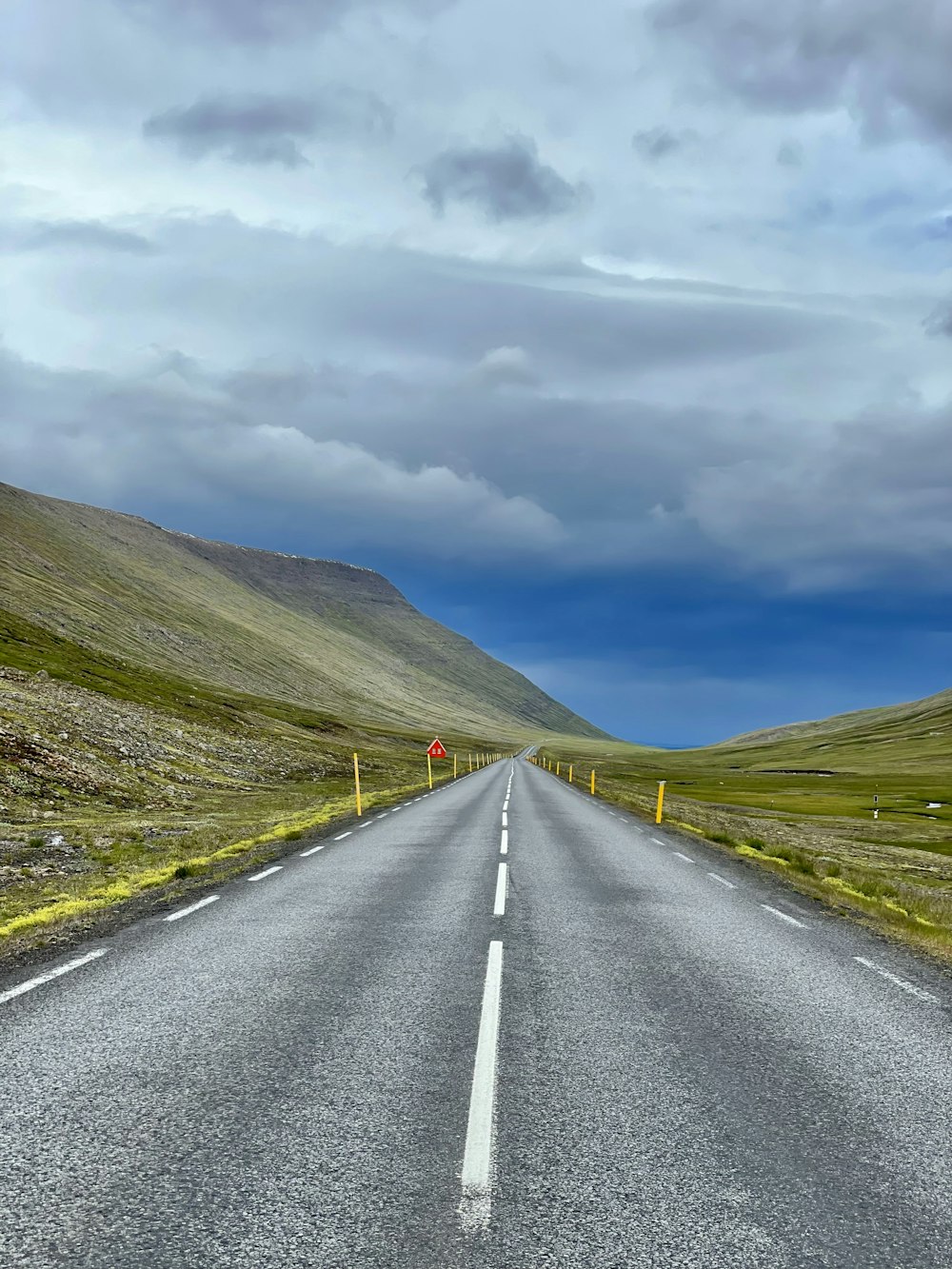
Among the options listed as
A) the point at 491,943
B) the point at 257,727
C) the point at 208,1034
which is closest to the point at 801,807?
the point at 257,727

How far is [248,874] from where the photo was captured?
15688mm

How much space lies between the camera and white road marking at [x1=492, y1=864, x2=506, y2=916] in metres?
12.2

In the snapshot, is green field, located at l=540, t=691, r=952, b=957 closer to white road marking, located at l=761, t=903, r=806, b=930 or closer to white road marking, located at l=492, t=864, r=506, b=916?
white road marking, located at l=761, t=903, r=806, b=930

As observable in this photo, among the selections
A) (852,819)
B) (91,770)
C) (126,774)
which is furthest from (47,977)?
(852,819)

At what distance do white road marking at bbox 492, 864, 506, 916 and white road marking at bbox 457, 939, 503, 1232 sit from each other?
417 centimetres

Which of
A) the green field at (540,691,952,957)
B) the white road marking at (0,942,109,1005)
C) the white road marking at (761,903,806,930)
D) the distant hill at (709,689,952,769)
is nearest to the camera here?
the white road marking at (0,942,109,1005)

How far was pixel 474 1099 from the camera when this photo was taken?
5.60 metres

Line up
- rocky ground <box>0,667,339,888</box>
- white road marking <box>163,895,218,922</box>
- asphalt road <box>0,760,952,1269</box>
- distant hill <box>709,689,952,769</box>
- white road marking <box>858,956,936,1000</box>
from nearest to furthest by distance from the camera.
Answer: asphalt road <box>0,760,952,1269</box>
white road marking <box>858,956,936,1000</box>
white road marking <box>163,895,218,922</box>
rocky ground <box>0,667,339,888</box>
distant hill <box>709,689,952,769</box>

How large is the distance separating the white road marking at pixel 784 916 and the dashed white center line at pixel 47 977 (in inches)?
378

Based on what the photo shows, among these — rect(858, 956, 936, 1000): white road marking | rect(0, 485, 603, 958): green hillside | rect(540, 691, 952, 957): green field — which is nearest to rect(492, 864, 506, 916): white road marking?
rect(858, 956, 936, 1000): white road marking

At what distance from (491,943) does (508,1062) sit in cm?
388

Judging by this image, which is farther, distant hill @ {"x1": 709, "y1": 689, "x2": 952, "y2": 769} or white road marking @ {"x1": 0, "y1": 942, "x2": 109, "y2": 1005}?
distant hill @ {"x1": 709, "y1": 689, "x2": 952, "y2": 769}

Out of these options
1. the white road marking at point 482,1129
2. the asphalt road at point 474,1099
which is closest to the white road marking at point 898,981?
the asphalt road at point 474,1099

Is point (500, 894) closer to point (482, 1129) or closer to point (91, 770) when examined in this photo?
point (482, 1129)
